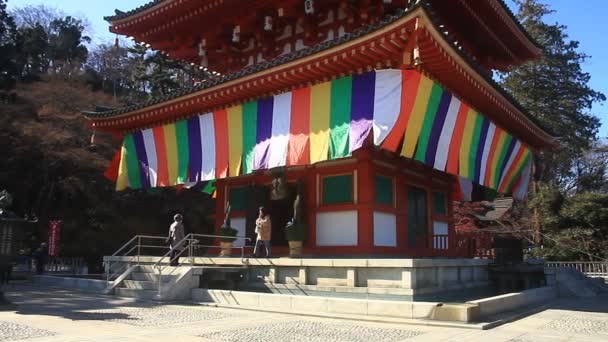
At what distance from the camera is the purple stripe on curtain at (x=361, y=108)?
12.2 metres

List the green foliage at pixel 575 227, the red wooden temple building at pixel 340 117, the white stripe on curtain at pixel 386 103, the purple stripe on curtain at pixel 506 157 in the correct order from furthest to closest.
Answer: the green foliage at pixel 575 227 → the purple stripe on curtain at pixel 506 157 → the red wooden temple building at pixel 340 117 → the white stripe on curtain at pixel 386 103

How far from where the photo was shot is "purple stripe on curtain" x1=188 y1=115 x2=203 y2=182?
16.0 meters

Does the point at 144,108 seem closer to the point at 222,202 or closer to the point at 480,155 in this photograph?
the point at 222,202

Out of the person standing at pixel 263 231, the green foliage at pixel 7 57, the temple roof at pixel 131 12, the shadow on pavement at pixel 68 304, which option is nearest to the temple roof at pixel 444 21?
the temple roof at pixel 131 12

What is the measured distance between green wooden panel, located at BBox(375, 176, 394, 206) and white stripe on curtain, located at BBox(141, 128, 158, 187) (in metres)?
8.00

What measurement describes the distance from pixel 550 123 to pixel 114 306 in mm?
38428

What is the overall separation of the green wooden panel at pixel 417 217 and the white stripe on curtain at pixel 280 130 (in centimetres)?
441

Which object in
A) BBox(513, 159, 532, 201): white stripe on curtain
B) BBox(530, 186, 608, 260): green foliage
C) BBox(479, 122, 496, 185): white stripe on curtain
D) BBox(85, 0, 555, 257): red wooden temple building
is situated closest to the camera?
BBox(85, 0, 555, 257): red wooden temple building

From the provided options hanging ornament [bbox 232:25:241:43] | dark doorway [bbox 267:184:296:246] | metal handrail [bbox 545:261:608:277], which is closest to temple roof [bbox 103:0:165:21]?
hanging ornament [bbox 232:25:241:43]

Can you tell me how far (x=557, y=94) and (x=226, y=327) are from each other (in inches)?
1606

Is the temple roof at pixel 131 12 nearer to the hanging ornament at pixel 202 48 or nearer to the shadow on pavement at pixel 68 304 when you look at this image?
the hanging ornament at pixel 202 48

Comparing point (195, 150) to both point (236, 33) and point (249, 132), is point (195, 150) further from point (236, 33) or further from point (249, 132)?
point (236, 33)

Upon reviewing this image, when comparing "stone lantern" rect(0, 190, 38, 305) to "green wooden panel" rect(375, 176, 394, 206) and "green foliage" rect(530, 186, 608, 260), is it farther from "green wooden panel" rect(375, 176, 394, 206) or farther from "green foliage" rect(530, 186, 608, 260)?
"green foliage" rect(530, 186, 608, 260)

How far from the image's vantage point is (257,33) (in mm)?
17625
